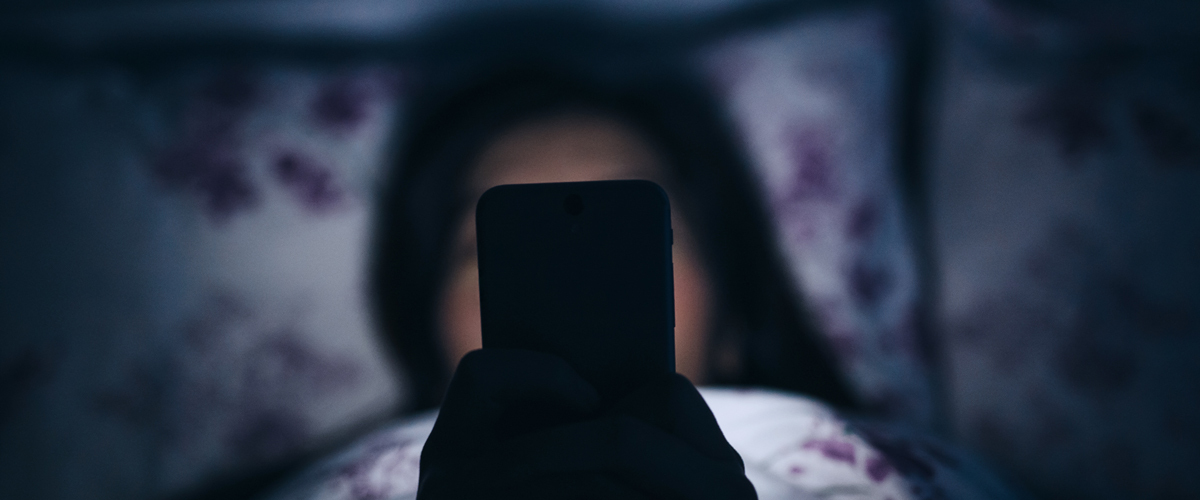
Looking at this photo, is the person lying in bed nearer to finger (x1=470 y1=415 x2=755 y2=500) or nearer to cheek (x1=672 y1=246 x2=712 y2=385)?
cheek (x1=672 y1=246 x2=712 y2=385)

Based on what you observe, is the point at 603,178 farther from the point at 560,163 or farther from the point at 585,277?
the point at 585,277

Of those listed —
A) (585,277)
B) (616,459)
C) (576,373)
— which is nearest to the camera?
(616,459)

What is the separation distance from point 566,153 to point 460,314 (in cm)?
29

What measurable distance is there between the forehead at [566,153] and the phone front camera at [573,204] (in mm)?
227

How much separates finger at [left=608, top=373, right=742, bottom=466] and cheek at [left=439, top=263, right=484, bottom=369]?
45 cm

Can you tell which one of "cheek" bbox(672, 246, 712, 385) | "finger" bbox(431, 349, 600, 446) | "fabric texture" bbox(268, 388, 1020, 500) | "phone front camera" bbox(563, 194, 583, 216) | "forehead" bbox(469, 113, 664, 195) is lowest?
"fabric texture" bbox(268, 388, 1020, 500)

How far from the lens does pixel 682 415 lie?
1.11 ft

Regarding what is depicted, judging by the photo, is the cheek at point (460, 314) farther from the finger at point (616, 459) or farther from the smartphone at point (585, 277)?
the finger at point (616, 459)

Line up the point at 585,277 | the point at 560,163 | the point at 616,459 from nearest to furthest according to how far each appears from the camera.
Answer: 1. the point at 616,459
2. the point at 585,277
3. the point at 560,163

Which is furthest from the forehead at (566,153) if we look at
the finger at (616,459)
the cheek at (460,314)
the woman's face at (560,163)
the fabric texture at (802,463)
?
the finger at (616,459)

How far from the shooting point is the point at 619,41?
0.77 meters

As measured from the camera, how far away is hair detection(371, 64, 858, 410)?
765 mm

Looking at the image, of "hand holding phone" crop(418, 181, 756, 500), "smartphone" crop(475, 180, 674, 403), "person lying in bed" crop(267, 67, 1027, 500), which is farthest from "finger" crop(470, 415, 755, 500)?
"person lying in bed" crop(267, 67, 1027, 500)

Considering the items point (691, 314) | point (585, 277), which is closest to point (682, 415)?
point (585, 277)
